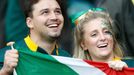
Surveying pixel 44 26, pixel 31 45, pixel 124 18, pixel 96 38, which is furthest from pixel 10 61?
pixel 124 18

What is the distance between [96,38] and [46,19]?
486mm

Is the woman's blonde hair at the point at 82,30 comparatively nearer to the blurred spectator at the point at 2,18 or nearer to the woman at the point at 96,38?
the woman at the point at 96,38

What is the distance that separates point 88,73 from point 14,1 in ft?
5.12

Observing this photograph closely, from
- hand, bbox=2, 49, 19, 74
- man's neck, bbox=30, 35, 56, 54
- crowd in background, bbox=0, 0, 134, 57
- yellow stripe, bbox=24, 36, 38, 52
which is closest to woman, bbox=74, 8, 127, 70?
man's neck, bbox=30, 35, 56, 54

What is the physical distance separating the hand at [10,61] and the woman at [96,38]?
773mm

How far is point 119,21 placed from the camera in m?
6.98

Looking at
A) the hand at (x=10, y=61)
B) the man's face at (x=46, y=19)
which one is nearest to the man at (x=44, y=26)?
the man's face at (x=46, y=19)

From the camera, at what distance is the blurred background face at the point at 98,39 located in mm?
6008

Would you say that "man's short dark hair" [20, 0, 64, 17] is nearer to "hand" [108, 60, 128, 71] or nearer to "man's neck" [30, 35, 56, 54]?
"man's neck" [30, 35, 56, 54]

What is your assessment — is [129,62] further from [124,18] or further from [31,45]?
[124,18]

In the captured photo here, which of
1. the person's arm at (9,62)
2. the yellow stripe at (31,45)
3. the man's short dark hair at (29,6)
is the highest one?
the man's short dark hair at (29,6)

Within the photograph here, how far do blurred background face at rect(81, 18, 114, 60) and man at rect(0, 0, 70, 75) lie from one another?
0.25m

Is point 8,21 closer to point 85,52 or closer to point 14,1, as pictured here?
point 14,1

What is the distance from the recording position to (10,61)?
5633 mm
